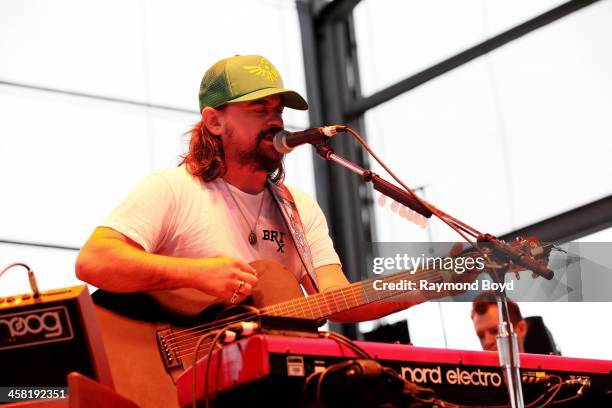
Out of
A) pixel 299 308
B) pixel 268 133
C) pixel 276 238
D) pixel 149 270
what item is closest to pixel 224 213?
pixel 276 238

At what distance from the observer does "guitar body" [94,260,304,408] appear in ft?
9.12

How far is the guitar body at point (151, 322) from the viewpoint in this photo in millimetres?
2781

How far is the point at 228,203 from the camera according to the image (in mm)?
3307

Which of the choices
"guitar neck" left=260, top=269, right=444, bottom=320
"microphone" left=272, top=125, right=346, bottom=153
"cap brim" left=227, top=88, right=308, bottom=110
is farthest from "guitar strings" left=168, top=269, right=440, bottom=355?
"cap brim" left=227, top=88, right=308, bottom=110

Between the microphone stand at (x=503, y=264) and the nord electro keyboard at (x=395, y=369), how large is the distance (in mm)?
81

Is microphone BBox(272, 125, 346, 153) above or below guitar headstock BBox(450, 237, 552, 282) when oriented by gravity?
above

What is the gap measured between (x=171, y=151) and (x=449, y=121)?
1.77 m

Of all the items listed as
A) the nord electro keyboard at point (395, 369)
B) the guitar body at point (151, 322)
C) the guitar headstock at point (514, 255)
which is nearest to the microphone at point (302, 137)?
the guitar body at point (151, 322)

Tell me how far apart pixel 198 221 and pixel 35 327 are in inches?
40.6

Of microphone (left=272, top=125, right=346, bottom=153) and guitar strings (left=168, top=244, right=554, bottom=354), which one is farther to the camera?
guitar strings (left=168, top=244, right=554, bottom=354)

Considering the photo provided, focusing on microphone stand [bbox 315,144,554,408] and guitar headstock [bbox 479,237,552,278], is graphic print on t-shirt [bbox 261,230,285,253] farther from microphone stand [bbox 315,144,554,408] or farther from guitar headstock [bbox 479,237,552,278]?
guitar headstock [bbox 479,237,552,278]

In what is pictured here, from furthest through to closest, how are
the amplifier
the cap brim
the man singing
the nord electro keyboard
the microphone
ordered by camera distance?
the cap brim
the man singing
the microphone
the amplifier
the nord electro keyboard

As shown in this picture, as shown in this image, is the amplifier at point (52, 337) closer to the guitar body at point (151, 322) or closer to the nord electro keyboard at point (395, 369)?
the nord electro keyboard at point (395, 369)

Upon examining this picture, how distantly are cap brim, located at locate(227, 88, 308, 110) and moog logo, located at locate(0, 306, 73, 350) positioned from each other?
4.35ft
